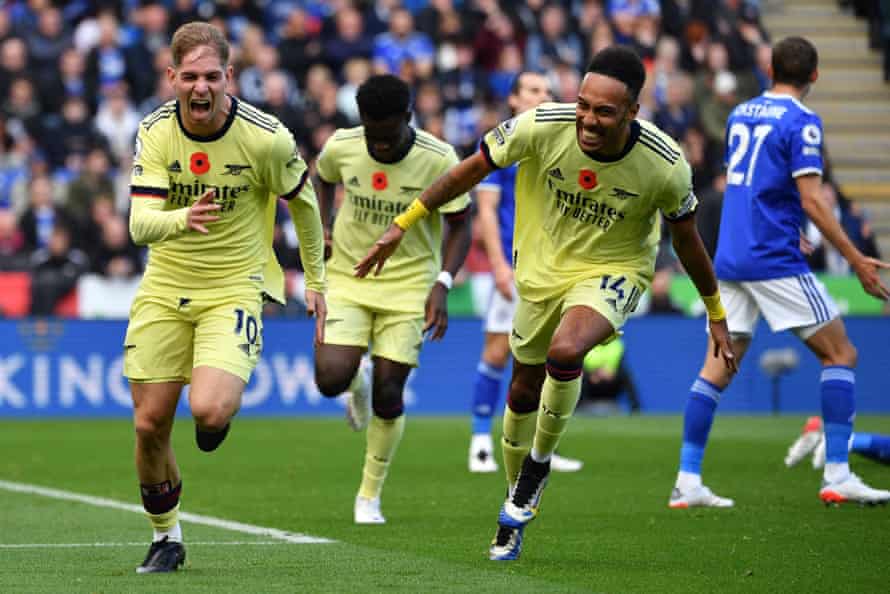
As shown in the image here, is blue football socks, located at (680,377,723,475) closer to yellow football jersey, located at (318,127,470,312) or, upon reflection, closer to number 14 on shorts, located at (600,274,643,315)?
yellow football jersey, located at (318,127,470,312)

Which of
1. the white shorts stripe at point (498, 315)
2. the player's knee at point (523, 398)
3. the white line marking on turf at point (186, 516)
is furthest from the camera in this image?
the white shorts stripe at point (498, 315)

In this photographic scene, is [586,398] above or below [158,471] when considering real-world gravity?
below

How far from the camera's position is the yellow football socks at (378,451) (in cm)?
972

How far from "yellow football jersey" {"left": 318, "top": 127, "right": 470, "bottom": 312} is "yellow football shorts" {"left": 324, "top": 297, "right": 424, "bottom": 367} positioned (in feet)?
0.18

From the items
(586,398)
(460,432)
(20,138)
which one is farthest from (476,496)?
(20,138)

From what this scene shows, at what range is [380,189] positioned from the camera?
10.2 metres

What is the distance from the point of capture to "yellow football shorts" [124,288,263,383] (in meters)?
7.73

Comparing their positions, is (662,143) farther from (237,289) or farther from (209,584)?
(209,584)

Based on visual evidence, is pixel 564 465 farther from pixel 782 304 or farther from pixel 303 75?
pixel 303 75

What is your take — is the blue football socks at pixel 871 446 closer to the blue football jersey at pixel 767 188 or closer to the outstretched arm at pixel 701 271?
the blue football jersey at pixel 767 188

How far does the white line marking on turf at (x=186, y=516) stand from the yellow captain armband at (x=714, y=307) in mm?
2117

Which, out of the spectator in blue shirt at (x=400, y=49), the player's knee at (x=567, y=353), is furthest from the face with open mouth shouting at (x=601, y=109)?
the spectator in blue shirt at (x=400, y=49)

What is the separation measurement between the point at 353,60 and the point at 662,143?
14915 millimetres

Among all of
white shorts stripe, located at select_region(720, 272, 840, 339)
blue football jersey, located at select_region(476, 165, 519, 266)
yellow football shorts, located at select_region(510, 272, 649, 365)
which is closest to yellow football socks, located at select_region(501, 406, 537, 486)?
yellow football shorts, located at select_region(510, 272, 649, 365)
